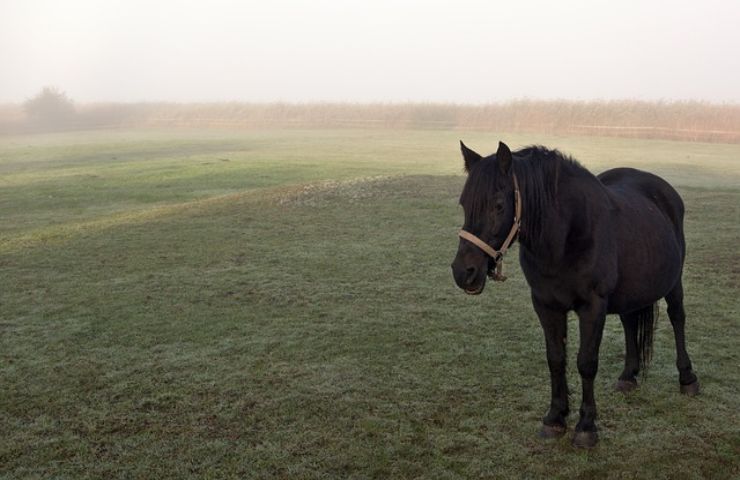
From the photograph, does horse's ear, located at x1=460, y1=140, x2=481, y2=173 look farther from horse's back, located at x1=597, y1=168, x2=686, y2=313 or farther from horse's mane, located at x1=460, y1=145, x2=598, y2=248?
horse's back, located at x1=597, y1=168, x2=686, y2=313

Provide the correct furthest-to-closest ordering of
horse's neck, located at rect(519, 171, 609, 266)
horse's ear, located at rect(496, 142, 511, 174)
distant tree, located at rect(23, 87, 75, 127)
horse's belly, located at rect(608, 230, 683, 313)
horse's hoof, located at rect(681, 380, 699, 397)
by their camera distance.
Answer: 1. distant tree, located at rect(23, 87, 75, 127)
2. horse's hoof, located at rect(681, 380, 699, 397)
3. horse's belly, located at rect(608, 230, 683, 313)
4. horse's neck, located at rect(519, 171, 609, 266)
5. horse's ear, located at rect(496, 142, 511, 174)

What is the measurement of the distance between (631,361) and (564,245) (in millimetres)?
1660

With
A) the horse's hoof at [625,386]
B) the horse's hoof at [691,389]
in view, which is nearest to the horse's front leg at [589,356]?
the horse's hoof at [625,386]

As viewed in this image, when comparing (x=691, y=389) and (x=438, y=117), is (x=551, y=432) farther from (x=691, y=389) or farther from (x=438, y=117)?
(x=438, y=117)

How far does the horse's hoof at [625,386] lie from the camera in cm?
488

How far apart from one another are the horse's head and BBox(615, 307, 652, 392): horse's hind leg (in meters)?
1.97

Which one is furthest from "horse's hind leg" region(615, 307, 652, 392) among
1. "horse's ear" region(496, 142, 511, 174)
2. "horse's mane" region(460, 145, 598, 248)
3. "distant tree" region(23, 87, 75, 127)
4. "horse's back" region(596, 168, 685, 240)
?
"distant tree" region(23, 87, 75, 127)

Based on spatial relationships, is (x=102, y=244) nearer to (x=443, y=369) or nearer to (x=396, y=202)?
(x=396, y=202)

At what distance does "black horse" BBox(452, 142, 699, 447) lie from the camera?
3547 mm

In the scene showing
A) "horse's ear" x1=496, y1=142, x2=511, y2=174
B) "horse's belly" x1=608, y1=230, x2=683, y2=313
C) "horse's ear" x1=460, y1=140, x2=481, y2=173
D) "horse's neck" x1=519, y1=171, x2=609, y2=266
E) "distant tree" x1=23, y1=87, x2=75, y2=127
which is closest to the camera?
"horse's ear" x1=496, y1=142, x2=511, y2=174

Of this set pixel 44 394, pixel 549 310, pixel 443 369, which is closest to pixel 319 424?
pixel 443 369

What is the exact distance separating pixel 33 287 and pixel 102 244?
245 cm

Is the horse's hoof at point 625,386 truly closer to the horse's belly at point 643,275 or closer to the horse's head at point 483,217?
the horse's belly at point 643,275

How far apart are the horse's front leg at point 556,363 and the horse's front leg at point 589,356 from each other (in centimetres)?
13
